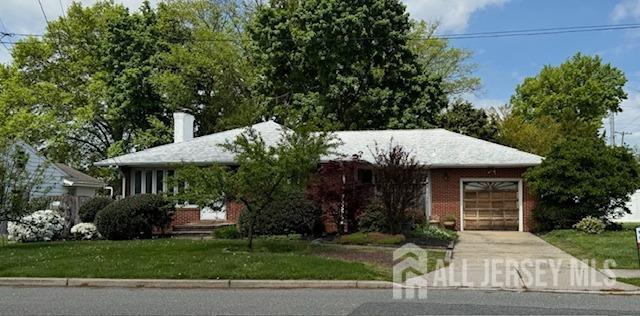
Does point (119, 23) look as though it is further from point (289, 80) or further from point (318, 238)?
point (318, 238)

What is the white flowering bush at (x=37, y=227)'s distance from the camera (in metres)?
19.9

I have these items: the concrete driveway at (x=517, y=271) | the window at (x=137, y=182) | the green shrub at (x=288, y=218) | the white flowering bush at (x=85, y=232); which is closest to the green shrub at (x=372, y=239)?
the concrete driveway at (x=517, y=271)

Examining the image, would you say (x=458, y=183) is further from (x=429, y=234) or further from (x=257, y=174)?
(x=257, y=174)

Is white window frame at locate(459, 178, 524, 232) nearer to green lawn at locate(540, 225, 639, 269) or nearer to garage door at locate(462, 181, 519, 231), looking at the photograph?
garage door at locate(462, 181, 519, 231)

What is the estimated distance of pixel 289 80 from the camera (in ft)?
115

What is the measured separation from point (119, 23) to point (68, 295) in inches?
1206

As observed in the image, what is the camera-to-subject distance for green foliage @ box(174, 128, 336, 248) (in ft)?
50.1

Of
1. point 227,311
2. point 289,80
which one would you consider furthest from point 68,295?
point 289,80

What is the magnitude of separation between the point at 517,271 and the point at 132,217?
12.4 metres

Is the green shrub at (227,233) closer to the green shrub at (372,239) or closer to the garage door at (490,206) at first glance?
the green shrub at (372,239)

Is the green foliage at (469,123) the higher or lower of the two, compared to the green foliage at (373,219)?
higher

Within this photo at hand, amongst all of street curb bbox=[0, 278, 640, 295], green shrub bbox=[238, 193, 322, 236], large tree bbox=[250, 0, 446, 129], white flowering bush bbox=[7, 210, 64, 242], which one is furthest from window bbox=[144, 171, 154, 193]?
street curb bbox=[0, 278, 640, 295]

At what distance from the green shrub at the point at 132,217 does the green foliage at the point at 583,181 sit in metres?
13.2

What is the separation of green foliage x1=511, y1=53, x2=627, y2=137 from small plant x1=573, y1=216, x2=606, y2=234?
31133mm
